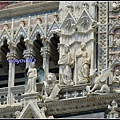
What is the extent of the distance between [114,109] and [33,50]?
132 inches

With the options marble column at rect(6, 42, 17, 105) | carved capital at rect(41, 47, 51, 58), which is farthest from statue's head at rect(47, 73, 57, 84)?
marble column at rect(6, 42, 17, 105)

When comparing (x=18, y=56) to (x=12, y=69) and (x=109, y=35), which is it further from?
(x=109, y=35)

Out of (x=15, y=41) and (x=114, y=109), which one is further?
(x=15, y=41)

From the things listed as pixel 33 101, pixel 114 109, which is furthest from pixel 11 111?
pixel 114 109

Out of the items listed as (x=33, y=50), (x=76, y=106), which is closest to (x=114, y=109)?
(x=76, y=106)

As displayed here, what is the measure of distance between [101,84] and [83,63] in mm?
1013

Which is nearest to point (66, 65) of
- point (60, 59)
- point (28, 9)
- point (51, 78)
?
point (60, 59)

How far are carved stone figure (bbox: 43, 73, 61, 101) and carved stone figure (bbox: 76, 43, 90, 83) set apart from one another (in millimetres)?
592

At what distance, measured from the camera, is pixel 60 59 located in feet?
107

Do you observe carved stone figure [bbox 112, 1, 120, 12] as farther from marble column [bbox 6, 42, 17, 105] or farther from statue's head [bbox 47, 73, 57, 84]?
marble column [bbox 6, 42, 17, 105]

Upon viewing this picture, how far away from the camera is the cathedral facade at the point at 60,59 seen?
31.6 meters

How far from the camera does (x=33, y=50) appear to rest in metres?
33.4

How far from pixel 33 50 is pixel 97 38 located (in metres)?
1.76

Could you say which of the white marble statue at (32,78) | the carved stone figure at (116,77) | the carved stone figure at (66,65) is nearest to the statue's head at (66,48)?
the carved stone figure at (66,65)
